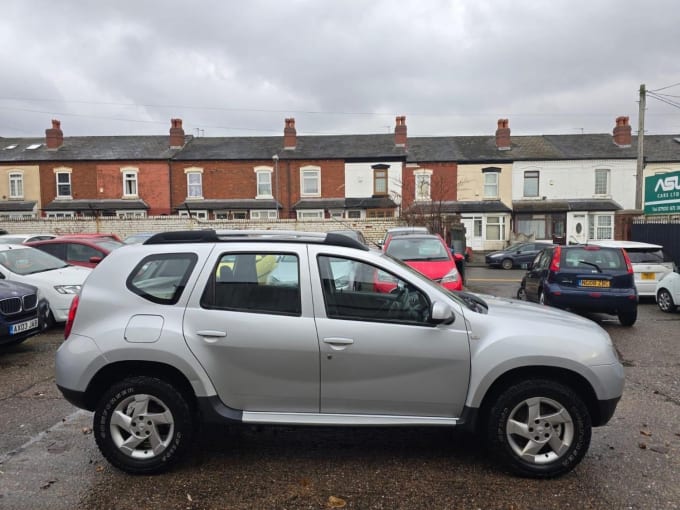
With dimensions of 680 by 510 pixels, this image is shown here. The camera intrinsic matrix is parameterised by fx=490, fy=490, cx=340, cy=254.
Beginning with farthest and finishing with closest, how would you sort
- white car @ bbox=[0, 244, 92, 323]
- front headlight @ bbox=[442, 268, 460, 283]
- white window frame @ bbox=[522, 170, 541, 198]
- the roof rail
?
white window frame @ bbox=[522, 170, 541, 198]
front headlight @ bbox=[442, 268, 460, 283]
white car @ bbox=[0, 244, 92, 323]
the roof rail

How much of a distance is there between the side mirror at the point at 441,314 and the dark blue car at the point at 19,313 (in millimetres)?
5786

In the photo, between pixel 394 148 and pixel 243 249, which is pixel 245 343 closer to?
pixel 243 249

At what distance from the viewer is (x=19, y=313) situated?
260 inches

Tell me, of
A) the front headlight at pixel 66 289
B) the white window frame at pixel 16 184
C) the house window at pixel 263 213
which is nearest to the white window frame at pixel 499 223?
the house window at pixel 263 213

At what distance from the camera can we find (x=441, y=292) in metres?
3.70

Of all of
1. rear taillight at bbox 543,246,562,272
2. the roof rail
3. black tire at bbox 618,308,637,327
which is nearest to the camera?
the roof rail

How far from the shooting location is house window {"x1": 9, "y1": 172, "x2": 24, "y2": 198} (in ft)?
A: 107

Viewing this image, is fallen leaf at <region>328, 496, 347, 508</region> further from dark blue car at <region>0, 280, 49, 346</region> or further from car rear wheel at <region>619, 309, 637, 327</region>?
car rear wheel at <region>619, 309, 637, 327</region>

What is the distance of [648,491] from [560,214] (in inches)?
1221

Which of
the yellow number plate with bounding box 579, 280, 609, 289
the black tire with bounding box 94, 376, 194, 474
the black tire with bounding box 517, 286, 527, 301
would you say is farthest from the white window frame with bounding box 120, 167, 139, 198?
the black tire with bounding box 94, 376, 194, 474

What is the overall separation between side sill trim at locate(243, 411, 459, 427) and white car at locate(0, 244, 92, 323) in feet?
20.6

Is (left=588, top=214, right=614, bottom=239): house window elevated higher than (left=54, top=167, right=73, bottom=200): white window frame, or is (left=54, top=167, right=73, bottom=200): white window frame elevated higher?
(left=54, top=167, right=73, bottom=200): white window frame

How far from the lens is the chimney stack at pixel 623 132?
32750 millimetres

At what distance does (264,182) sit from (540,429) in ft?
98.9
